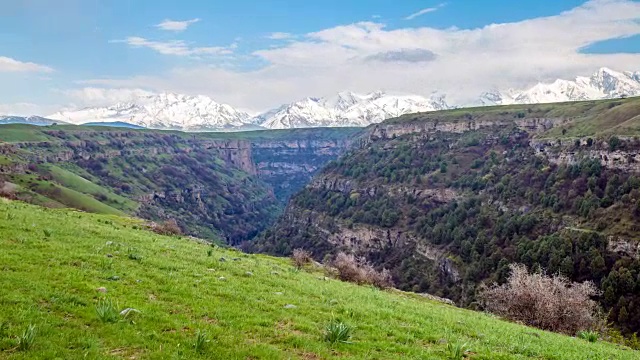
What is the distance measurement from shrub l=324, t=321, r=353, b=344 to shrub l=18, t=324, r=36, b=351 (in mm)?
8454

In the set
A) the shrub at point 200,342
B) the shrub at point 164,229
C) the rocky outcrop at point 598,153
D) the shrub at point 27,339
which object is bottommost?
the shrub at point 164,229

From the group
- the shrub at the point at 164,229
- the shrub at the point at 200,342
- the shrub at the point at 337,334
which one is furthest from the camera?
the shrub at the point at 164,229

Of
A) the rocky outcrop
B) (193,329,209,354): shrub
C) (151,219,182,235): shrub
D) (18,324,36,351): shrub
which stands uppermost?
(18,324,36,351): shrub

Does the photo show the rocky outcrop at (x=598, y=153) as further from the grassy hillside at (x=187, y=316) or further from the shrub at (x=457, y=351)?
the shrub at (x=457, y=351)

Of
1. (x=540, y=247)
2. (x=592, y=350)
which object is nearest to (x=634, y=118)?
(x=540, y=247)

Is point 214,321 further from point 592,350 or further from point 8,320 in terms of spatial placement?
point 592,350

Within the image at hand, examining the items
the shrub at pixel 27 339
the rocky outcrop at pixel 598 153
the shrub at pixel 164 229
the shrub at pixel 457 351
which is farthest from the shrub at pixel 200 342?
the rocky outcrop at pixel 598 153

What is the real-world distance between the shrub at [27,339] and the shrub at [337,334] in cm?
845

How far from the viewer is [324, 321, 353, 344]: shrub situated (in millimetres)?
15367

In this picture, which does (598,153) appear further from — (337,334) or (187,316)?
(187,316)

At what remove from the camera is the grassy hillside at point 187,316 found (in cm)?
1322

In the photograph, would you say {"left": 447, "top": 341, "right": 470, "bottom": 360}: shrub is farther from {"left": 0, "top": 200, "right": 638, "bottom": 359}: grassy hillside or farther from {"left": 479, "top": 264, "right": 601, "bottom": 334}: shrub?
{"left": 479, "top": 264, "right": 601, "bottom": 334}: shrub

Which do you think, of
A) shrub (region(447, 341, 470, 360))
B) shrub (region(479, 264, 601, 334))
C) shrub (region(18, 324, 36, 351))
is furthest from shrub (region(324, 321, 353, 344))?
shrub (region(479, 264, 601, 334))

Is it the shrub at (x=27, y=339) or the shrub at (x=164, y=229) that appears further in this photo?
the shrub at (x=164, y=229)
